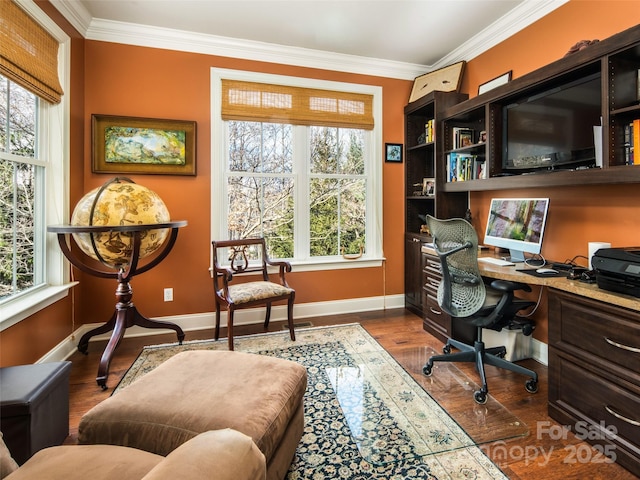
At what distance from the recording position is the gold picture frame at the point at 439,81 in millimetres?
3191

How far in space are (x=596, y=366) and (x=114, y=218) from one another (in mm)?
2821

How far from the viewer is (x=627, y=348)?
4.65ft

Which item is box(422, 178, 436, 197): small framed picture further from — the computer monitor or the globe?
the globe

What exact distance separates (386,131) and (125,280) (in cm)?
288

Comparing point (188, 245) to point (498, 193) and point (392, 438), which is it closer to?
point (392, 438)

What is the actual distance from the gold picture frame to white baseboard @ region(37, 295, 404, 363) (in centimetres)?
222

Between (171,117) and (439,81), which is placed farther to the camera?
(439,81)

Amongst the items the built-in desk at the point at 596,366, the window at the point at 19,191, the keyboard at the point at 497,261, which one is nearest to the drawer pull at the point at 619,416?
the built-in desk at the point at 596,366

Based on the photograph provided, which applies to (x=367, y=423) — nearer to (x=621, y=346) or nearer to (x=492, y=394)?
(x=492, y=394)

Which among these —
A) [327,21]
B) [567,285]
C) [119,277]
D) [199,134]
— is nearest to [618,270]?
[567,285]

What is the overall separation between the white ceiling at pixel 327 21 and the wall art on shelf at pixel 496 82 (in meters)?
0.34

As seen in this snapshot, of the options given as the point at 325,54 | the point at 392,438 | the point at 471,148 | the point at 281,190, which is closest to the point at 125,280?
the point at 281,190

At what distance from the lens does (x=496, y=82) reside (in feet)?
9.35

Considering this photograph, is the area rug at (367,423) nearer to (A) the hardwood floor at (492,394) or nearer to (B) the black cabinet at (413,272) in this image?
(A) the hardwood floor at (492,394)
